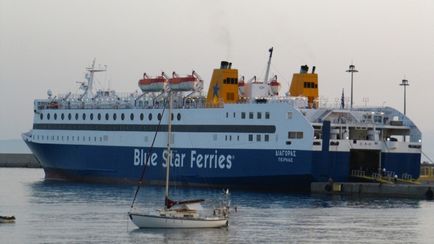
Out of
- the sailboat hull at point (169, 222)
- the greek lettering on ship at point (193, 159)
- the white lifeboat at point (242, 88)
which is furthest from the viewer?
the white lifeboat at point (242, 88)

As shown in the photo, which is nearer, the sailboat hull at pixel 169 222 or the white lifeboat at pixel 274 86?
the sailboat hull at pixel 169 222

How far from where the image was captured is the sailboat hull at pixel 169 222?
45.9m

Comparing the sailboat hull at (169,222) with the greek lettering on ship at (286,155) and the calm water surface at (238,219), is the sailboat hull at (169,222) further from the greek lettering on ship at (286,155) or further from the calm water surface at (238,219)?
the greek lettering on ship at (286,155)

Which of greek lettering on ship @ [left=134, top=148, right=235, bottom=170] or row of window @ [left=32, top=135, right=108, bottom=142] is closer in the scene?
greek lettering on ship @ [left=134, top=148, right=235, bottom=170]

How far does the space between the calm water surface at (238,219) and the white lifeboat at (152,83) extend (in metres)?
7.64

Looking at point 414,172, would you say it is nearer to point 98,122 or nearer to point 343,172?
point 343,172

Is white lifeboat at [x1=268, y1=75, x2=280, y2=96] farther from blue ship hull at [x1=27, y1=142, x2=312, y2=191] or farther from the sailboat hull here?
the sailboat hull

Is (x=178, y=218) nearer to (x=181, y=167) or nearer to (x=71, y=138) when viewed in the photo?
(x=181, y=167)

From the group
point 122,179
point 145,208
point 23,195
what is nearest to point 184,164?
point 122,179

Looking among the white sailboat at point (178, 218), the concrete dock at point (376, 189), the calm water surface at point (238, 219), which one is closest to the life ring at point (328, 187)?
the concrete dock at point (376, 189)

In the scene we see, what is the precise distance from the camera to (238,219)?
166 ft

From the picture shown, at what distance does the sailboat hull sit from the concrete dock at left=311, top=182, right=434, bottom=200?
61.3ft

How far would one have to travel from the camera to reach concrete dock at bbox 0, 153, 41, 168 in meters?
122

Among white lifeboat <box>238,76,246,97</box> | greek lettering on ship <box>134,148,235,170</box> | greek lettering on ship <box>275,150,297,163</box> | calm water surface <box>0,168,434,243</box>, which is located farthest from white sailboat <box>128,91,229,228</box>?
white lifeboat <box>238,76,246,97</box>
